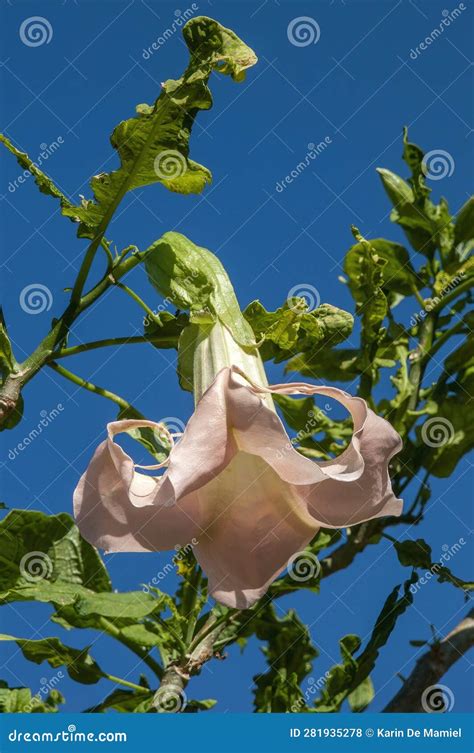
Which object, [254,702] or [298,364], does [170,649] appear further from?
[298,364]

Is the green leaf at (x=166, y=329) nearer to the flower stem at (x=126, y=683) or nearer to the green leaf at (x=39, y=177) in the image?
the green leaf at (x=39, y=177)

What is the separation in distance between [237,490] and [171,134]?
1.91ft

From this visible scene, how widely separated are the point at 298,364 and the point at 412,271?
407mm

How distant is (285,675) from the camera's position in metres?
2.07

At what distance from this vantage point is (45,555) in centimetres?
187

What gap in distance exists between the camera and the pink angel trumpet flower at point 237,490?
3.84ft

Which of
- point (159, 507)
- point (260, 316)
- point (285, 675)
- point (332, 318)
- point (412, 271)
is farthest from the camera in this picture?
point (412, 271)

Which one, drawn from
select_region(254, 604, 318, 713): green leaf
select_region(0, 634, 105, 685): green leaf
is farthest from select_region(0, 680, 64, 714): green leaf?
select_region(254, 604, 318, 713): green leaf

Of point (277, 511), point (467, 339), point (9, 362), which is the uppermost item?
point (467, 339)

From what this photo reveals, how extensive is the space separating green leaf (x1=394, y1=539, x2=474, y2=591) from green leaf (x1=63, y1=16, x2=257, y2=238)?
0.82 meters

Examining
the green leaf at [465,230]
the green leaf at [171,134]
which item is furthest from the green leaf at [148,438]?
the green leaf at [465,230]

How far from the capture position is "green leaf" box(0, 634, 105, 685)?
1.83 metres

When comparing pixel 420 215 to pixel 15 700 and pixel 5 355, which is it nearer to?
pixel 5 355

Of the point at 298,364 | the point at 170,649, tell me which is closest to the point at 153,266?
the point at 298,364
